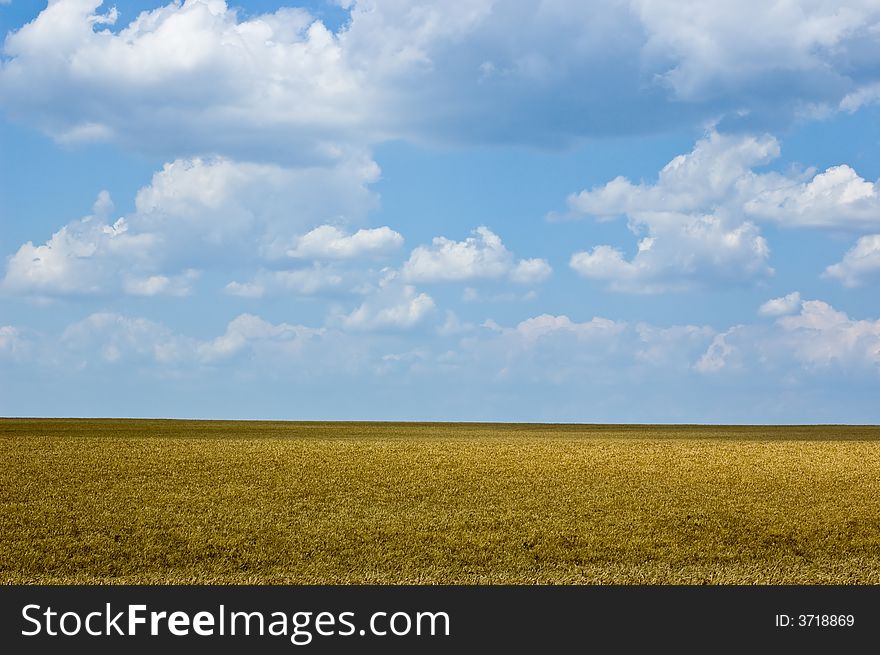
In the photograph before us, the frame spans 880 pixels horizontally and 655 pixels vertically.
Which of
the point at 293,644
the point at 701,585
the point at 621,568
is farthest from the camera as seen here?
the point at 621,568

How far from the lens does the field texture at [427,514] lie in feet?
56.0

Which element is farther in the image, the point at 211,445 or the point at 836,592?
the point at 211,445

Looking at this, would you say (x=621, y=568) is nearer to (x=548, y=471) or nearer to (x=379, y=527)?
(x=379, y=527)

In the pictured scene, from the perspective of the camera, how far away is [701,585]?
52.7 feet

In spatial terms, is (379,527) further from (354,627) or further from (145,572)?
(354,627)

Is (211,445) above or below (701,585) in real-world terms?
above

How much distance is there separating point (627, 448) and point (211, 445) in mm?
12269

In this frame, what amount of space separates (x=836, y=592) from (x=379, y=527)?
8.41 metres

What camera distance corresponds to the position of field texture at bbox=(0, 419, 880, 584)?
17.1 meters

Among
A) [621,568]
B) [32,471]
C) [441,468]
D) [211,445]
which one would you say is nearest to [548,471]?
[441,468]

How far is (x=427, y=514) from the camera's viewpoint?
2031 cm

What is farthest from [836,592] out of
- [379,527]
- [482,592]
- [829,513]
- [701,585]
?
[379,527]

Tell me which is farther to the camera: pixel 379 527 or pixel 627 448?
pixel 627 448

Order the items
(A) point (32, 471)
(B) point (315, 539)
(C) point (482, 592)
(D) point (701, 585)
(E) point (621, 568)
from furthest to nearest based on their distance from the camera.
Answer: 1. (A) point (32, 471)
2. (B) point (315, 539)
3. (E) point (621, 568)
4. (D) point (701, 585)
5. (C) point (482, 592)
